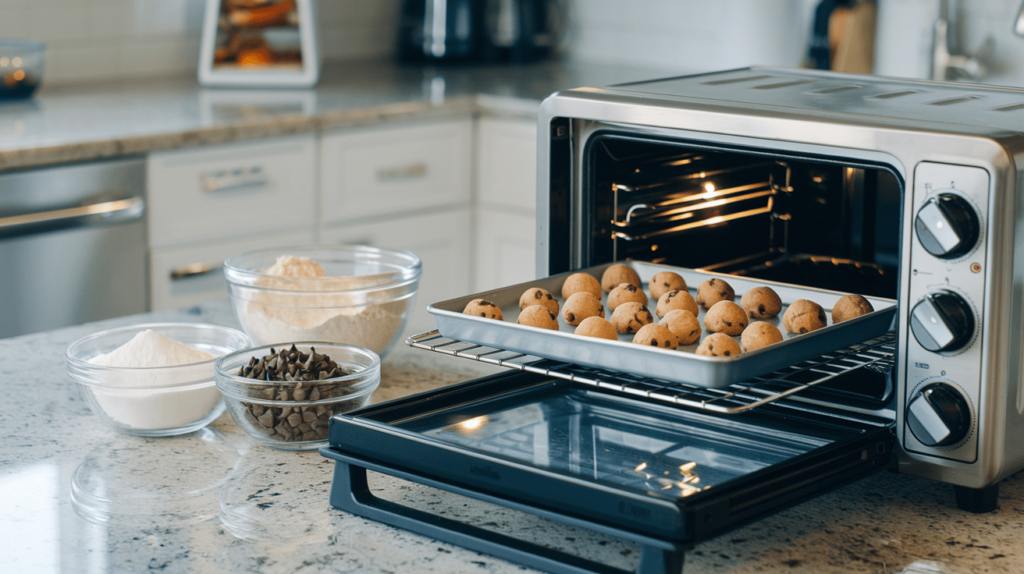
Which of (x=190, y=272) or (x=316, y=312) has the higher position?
(x=316, y=312)

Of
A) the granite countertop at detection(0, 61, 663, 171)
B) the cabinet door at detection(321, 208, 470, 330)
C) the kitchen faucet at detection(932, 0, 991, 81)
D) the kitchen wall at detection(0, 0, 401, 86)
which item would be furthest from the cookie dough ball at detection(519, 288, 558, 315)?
the kitchen wall at detection(0, 0, 401, 86)

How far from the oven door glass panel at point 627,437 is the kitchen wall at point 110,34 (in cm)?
230

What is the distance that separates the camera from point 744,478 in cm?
81

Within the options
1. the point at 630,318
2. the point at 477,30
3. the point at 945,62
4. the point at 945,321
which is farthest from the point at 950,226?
the point at 477,30

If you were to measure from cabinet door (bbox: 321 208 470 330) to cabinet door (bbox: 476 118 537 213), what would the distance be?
101 mm

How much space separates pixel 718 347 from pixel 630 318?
133 mm

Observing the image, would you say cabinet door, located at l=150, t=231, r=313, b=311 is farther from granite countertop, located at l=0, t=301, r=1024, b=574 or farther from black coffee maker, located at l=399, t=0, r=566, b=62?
granite countertop, located at l=0, t=301, r=1024, b=574

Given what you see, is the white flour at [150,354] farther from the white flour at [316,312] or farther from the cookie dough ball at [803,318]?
the cookie dough ball at [803,318]

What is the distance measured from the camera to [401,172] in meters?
2.81

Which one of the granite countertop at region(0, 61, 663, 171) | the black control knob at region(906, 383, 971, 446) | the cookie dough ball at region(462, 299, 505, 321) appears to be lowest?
the black control knob at region(906, 383, 971, 446)

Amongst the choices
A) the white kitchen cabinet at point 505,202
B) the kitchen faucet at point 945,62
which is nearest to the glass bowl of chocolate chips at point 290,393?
the white kitchen cabinet at point 505,202

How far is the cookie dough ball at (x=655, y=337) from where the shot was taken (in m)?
0.96

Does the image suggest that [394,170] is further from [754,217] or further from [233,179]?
[754,217]

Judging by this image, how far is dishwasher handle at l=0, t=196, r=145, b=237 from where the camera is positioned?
217 centimetres
